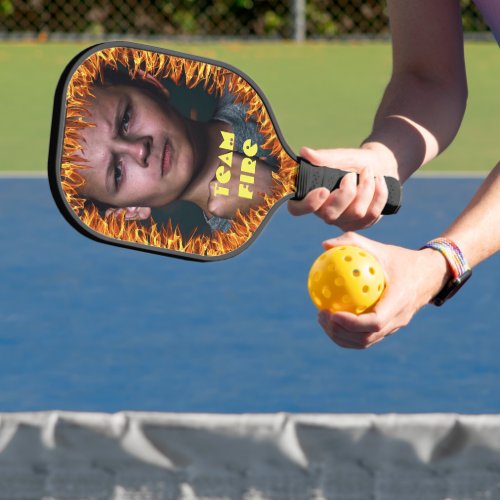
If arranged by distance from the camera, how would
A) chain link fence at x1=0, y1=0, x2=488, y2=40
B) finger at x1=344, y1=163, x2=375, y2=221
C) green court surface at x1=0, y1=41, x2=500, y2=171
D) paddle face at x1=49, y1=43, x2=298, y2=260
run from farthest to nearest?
chain link fence at x1=0, y1=0, x2=488, y2=40, green court surface at x1=0, y1=41, x2=500, y2=171, finger at x1=344, y1=163, x2=375, y2=221, paddle face at x1=49, y1=43, x2=298, y2=260

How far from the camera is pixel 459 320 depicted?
189 inches

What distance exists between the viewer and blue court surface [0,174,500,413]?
4.01 metres

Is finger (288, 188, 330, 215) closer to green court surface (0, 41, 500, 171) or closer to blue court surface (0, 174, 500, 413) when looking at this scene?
blue court surface (0, 174, 500, 413)

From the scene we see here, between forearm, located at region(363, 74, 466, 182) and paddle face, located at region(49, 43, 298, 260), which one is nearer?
paddle face, located at region(49, 43, 298, 260)

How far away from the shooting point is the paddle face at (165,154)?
2230mm

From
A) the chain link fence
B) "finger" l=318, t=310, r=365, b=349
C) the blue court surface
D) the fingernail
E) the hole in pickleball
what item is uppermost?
the fingernail

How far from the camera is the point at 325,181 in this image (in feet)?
7.94

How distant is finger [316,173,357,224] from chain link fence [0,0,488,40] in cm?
1007

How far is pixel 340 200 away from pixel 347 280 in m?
0.24

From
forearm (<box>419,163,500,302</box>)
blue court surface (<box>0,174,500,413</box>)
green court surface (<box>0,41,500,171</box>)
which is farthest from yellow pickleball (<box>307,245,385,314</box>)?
green court surface (<box>0,41,500,171</box>)

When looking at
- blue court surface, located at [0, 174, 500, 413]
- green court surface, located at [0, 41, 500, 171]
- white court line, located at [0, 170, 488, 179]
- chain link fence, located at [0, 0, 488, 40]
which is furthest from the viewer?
chain link fence, located at [0, 0, 488, 40]

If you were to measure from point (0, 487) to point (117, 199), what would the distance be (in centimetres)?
52

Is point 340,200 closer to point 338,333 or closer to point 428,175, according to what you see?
point 338,333

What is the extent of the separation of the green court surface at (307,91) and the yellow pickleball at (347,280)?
5.01m
